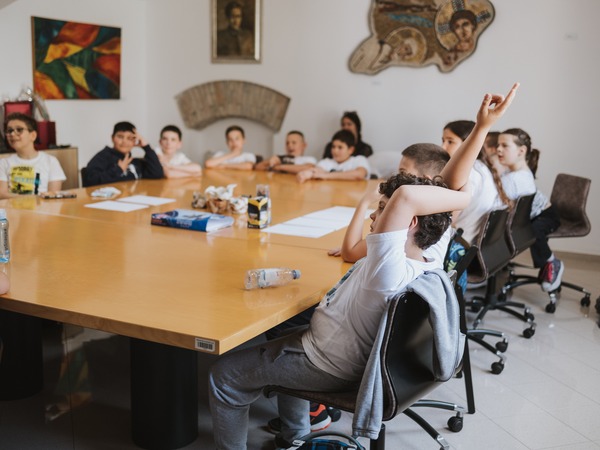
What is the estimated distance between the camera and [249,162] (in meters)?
6.01

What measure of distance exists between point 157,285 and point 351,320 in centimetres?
68

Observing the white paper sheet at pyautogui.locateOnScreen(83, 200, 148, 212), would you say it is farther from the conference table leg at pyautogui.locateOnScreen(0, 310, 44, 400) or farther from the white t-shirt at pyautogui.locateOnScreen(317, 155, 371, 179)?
the white t-shirt at pyautogui.locateOnScreen(317, 155, 371, 179)

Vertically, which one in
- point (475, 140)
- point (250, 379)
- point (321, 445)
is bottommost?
point (321, 445)

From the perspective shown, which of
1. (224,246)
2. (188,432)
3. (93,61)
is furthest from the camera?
(93,61)

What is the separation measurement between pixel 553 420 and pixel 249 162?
359 centimetres

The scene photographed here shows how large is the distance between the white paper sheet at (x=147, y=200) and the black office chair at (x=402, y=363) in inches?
80.3

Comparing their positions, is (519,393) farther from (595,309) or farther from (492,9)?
(492,9)

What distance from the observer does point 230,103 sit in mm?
7578

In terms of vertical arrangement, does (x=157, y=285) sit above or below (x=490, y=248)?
above

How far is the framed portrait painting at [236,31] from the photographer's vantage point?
734 cm

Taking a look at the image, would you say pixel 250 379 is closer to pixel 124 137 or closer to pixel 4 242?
pixel 4 242

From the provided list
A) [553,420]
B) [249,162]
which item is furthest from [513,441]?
[249,162]

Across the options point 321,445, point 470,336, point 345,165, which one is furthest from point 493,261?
point 345,165

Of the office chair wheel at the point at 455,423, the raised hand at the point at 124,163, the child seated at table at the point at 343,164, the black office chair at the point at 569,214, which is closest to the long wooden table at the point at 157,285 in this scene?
the office chair wheel at the point at 455,423
